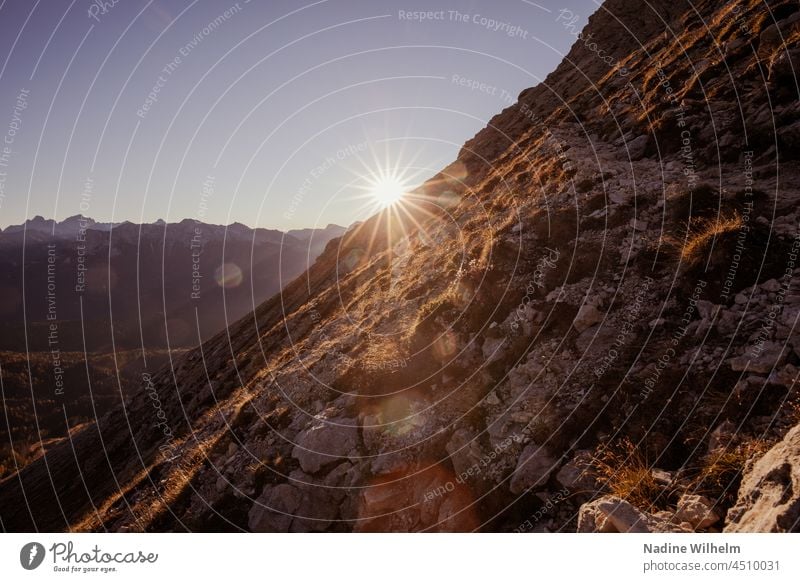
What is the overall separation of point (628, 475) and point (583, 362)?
251 centimetres

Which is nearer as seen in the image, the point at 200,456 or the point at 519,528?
the point at 519,528

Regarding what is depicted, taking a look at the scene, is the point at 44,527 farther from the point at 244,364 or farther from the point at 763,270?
the point at 763,270

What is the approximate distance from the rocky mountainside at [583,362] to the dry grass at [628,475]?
3 centimetres

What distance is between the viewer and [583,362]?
766cm

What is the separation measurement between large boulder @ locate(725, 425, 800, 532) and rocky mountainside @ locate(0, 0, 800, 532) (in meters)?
0.02

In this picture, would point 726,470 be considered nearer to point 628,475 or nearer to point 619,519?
point 628,475

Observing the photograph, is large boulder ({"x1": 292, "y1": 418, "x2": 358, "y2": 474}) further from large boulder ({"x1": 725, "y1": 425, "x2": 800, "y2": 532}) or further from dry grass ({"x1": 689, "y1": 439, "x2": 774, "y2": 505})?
large boulder ({"x1": 725, "y1": 425, "x2": 800, "y2": 532})

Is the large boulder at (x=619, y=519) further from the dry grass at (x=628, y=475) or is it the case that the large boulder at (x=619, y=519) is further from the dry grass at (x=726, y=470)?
the dry grass at (x=726, y=470)

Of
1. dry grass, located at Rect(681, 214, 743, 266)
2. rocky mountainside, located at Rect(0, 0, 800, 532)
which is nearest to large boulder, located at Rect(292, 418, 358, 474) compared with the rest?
rocky mountainside, located at Rect(0, 0, 800, 532)

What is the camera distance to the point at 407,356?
10172mm
